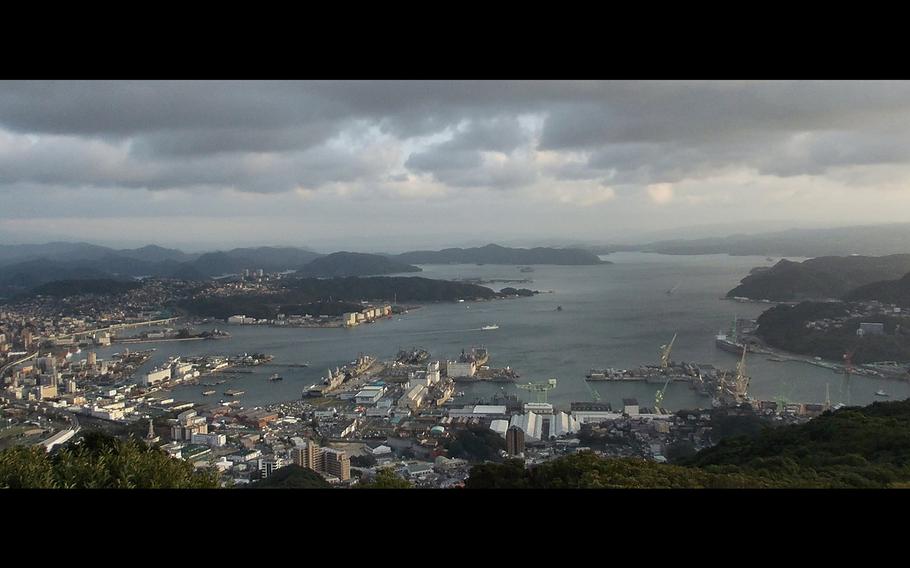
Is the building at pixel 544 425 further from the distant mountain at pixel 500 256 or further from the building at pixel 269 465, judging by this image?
the distant mountain at pixel 500 256

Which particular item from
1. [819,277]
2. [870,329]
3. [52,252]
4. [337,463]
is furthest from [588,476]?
[52,252]

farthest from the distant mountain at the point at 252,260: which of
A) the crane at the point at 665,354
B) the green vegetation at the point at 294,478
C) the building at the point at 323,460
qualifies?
the green vegetation at the point at 294,478

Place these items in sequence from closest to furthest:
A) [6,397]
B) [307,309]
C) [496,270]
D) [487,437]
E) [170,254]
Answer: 1. [487,437]
2. [6,397]
3. [307,309]
4. [170,254]
5. [496,270]

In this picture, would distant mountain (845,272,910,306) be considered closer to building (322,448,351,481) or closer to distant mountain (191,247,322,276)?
building (322,448,351,481)

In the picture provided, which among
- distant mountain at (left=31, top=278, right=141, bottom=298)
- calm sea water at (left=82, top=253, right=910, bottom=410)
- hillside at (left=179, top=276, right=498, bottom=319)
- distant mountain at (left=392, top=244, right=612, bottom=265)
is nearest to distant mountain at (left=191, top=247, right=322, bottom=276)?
hillside at (left=179, top=276, right=498, bottom=319)
